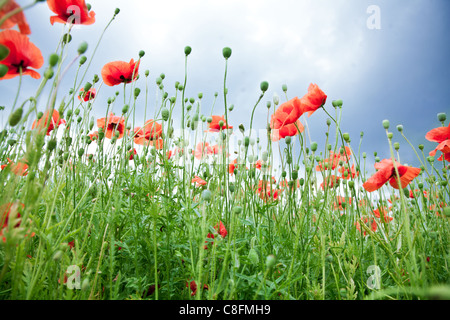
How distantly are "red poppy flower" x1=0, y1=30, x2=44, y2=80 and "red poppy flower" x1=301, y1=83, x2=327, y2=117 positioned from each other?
1024mm

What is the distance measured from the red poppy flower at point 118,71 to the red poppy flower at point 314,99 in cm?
93

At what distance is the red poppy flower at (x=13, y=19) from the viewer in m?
0.64

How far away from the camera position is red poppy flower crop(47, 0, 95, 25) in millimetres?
1257

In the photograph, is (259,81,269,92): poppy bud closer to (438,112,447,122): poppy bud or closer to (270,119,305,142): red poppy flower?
(270,119,305,142): red poppy flower

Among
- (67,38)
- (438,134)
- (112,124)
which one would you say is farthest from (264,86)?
(112,124)

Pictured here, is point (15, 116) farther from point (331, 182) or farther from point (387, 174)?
point (331, 182)

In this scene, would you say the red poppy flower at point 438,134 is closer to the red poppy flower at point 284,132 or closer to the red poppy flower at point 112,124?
the red poppy flower at point 284,132

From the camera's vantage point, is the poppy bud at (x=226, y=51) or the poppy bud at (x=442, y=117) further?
the poppy bud at (x=442, y=117)

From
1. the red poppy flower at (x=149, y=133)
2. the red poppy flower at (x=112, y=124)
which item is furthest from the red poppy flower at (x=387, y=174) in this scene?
the red poppy flower at (x=112, y=124)

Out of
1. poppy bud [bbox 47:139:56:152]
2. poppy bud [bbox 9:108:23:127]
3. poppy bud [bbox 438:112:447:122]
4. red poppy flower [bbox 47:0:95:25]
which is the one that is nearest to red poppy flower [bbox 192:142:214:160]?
red poppy flower [bbox 47:0:95:25]
